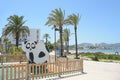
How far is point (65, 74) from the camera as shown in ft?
43.0

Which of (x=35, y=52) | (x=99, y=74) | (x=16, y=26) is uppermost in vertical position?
(x=16, y=26)

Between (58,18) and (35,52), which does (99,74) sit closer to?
(35,52)

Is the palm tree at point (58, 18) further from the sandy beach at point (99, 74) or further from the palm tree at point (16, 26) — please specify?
the sandy beach at point (99, 74)

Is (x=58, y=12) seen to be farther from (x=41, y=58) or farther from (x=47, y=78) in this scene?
(x=47, y=78)

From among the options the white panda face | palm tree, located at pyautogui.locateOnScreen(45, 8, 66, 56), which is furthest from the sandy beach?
palm tree, located at pyautogui.locateOnScreen(45, 8, 66, 56)

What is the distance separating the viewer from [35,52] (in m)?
16.4

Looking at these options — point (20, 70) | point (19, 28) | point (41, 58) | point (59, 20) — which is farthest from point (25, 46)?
point (19, 28)

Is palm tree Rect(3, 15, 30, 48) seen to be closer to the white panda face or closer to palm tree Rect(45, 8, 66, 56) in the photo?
palm tree Rect(45, 8, 66, 56)

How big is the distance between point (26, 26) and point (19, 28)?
155 centimetres

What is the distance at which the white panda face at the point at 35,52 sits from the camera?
53.6 ft

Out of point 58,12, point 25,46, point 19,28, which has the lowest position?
point 25,46

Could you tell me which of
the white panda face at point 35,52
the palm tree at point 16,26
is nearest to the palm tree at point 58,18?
the palm tree at point 16,26

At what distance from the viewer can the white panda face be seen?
53.6ft

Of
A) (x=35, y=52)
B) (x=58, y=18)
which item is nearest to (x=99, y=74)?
(x=35, y=52)
